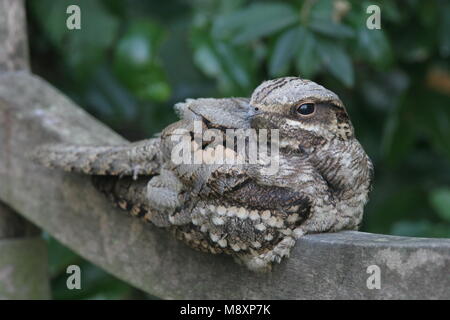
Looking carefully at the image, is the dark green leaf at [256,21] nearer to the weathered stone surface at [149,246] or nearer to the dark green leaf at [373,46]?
the dark green leaf at [373,46]

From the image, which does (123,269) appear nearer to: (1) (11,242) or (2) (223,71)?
(1) (11,242)

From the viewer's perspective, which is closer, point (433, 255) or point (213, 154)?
point (433, 255)

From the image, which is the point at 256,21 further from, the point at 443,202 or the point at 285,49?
the point at 443,202

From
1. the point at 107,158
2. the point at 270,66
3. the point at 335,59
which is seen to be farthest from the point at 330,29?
the point at 107,158

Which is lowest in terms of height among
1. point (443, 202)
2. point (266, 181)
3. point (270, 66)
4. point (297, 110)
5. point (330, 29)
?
point (443, 202)

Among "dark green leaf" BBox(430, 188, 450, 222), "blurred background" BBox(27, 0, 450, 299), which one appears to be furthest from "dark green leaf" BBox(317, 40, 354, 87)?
"dark green leaf" BBox(430, 188, 450, 222)
